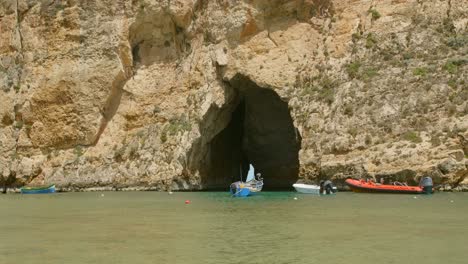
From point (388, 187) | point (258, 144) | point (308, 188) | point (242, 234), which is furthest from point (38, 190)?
point (242, 234)

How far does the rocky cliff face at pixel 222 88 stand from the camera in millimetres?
40531

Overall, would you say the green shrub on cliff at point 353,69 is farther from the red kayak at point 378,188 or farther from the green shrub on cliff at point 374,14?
the red kayak at point 378,188

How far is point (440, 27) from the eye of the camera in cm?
4344

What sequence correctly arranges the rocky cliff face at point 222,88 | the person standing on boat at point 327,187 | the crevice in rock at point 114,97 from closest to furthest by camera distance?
1. the person standing on boat at point 327,187
2. the rocky cliff face at point 222,88
3. the crevice in rock at point 114,97

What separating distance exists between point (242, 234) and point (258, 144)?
37.9 meters

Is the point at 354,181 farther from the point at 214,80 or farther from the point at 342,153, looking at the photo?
the point at 214,80

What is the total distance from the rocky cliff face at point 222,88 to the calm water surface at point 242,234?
12.1 metres

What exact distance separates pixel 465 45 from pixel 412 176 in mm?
9973

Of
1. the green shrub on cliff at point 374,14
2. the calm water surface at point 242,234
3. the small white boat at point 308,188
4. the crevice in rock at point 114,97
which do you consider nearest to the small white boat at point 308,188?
the small white boat at point 308,188

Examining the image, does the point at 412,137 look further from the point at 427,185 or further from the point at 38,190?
the point at 38,190

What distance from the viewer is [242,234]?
736 inches

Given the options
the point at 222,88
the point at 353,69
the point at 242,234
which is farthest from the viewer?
the point at 222,88

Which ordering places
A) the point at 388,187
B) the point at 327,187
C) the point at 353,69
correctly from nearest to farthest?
the point at 388,187
the point at 327,187
the point at 353,69

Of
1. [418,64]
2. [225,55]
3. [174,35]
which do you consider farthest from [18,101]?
[418,64]
